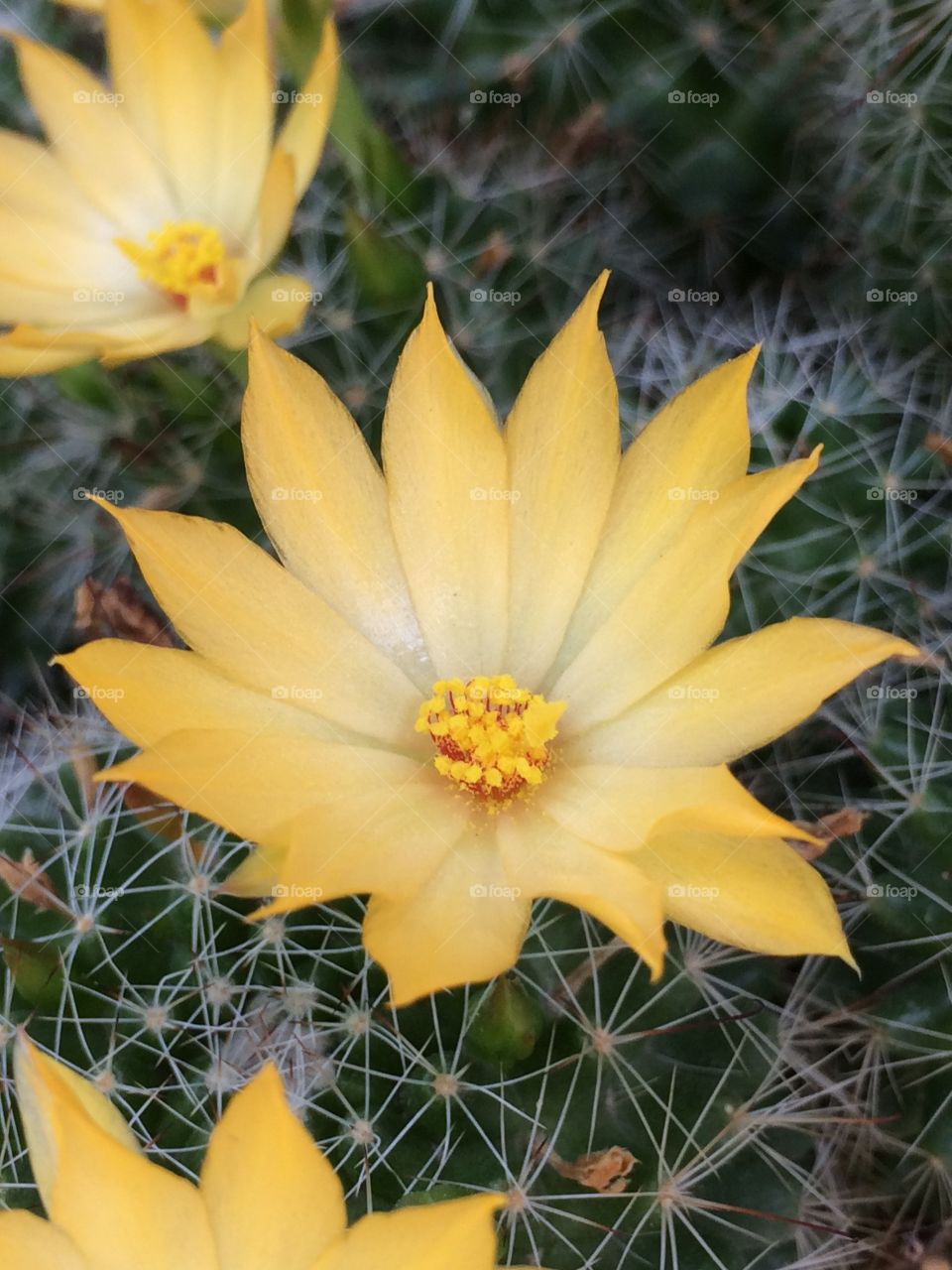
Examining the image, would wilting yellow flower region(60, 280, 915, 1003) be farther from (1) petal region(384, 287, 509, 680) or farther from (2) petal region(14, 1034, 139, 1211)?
(2) petal region(14, 1034, 139, 1211)

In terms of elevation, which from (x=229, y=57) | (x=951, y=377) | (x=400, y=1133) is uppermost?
(x=229, y=57)


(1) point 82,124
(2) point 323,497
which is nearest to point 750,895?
(2) point 323,497

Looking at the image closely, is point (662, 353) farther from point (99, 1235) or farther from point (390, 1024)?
point (99, 1235)

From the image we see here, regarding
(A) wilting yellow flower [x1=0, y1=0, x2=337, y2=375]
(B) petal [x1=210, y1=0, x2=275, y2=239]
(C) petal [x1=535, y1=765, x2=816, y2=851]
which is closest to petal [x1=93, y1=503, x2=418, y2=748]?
(C) petal [x1=535, y1=765, x2=816, y2=851]

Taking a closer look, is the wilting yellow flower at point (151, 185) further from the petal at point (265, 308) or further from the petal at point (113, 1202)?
the petal at point (113, 1202)

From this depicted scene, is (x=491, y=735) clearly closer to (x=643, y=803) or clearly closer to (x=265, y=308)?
(x=643, y=803)

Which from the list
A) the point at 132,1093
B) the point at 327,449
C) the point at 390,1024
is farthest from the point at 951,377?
the point at 132,1093

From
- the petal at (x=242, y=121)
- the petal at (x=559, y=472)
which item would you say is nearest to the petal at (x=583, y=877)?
the petal at (x=559, y=472)
